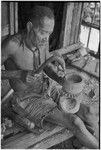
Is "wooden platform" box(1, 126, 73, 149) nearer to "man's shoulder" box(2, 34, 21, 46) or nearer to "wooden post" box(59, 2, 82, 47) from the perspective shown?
"man's shoulder" box(2, 34, 21, 46)

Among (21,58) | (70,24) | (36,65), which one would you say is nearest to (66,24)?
(70,24)

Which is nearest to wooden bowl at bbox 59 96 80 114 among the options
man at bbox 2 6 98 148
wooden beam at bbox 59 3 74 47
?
man at bbox 2 6 98 148

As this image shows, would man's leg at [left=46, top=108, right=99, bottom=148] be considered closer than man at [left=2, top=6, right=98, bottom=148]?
No

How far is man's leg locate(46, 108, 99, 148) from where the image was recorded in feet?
11.4

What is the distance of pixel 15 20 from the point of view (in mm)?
4953

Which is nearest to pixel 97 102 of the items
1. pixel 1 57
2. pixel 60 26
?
pixel 60 26

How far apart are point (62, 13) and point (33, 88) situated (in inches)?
118

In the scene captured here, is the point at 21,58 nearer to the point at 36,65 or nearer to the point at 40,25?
the point at 36,65

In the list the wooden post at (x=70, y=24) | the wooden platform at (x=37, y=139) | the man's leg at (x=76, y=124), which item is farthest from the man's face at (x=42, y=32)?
the wooden post at (x=70, y=24)

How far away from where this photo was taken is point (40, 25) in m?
2.69

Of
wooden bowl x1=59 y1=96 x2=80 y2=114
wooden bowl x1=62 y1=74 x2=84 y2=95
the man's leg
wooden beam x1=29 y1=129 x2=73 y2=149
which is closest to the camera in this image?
wooden bowl x1=62 y1=74 x2=84 y2=95

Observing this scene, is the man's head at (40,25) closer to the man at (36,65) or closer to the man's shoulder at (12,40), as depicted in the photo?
the man at (36,65)

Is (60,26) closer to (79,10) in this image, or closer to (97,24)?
(79,10)

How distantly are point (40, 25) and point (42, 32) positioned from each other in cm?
8
